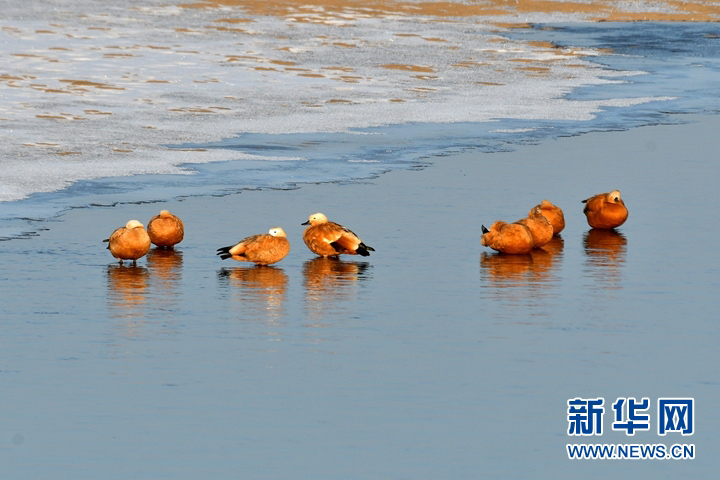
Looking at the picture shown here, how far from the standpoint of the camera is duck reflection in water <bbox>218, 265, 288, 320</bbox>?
9258 mm

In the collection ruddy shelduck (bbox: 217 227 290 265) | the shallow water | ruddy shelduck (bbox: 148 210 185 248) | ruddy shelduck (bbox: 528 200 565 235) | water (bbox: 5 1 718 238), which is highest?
water (bbox: 5 1 718 238)

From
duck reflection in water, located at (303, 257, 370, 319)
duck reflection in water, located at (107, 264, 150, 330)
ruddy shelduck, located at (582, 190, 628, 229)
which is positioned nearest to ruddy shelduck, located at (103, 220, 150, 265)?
duck reflection in water, located at (107, 264, 150, 330)

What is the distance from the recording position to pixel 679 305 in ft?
30.8

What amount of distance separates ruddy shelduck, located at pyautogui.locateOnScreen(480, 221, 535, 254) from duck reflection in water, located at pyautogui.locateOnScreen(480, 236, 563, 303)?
8 centimetres

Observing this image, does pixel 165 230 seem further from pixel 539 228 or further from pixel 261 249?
pixel 539 228

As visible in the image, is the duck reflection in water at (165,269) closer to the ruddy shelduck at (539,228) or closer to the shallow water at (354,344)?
the shallow water at (354,344)

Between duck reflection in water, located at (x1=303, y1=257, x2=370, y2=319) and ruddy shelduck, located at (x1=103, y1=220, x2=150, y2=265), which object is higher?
ruddy shelduck, located at (x1=103, y1=220, x2=150, y2=265)

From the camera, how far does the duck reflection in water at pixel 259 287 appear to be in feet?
30.4

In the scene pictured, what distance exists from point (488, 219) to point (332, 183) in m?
2.60

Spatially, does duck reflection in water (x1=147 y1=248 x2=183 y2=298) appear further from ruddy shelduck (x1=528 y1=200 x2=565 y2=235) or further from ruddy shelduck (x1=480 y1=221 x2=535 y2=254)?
ruddy shelduck (x1=528 y1=200 x2=565 y2=235)

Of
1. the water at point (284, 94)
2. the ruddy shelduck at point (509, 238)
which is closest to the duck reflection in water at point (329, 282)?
the ruddy shelduck at point (509, 238)

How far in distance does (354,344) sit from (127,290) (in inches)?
91.3

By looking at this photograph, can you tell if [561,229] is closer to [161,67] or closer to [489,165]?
[489,165]

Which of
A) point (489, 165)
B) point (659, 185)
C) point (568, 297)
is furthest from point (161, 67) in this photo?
point (568, 297)
